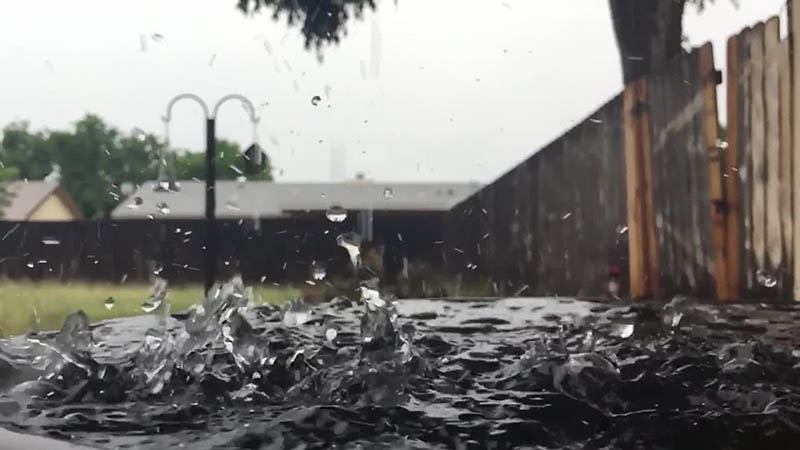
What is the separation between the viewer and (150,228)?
2.81 ft

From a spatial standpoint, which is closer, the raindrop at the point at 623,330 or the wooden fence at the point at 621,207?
the raindrop at the point at 623,330

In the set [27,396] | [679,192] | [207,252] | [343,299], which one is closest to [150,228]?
[207,252]

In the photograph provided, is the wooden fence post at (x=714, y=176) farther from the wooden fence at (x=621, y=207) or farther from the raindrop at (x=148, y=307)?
the raindrop at (x=148, y=307)

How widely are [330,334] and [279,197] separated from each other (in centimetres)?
13

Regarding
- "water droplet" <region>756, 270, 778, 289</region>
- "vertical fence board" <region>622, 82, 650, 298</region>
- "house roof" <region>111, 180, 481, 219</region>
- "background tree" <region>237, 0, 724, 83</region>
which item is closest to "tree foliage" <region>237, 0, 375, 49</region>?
"background tree" <region>237, 0, 724, 83</region>

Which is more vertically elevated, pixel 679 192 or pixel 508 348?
pixel 679 192

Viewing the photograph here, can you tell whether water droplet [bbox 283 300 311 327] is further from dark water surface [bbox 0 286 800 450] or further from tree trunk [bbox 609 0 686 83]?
tree trunk [bbox 609 0 686 83]

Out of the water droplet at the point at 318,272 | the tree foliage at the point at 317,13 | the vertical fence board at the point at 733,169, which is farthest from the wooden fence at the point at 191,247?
the vertical fence board at the point at 733,169

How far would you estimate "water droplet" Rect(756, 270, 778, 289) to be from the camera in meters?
0.97

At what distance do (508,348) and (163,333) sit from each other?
0.27m

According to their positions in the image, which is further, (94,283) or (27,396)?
(94,283)

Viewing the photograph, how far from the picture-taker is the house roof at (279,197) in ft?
2.56

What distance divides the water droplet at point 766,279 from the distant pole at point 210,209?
56 centimetres

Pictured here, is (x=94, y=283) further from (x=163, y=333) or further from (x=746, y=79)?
(x=746, y=79)
